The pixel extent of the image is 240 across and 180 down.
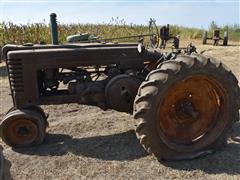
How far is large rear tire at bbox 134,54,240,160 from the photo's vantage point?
448cm

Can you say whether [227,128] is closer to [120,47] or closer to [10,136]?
[120,47]

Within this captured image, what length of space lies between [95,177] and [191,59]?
1.72 m

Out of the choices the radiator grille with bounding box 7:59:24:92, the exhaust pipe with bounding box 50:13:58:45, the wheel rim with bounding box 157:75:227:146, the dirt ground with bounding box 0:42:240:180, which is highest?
the exhaust pipe with bounding box 50:13:58:45

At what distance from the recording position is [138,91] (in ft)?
15.2

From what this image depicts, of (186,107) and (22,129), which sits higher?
(186,107)

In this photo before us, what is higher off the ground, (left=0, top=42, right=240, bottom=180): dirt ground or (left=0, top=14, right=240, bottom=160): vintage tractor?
(left=0, top=14, right=240, bottom=160): vintage tractor

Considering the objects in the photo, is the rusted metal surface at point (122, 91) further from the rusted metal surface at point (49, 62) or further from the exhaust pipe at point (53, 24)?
the exhaust pipe at point (53, 24)

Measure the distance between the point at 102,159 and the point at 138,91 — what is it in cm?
94

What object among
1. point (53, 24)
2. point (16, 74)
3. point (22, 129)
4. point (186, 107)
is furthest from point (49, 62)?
point (186, 107)

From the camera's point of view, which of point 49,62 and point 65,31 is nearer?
point 49,62

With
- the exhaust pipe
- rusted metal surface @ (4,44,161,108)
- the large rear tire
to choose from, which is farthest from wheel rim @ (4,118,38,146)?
the large rear tire

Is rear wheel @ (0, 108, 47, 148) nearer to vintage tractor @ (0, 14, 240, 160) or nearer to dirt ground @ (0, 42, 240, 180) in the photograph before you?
vintage tractor @ (0, 14, 240, 160)

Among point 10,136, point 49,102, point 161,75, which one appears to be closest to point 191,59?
point 161,75

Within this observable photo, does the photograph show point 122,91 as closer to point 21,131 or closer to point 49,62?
point 49,62
